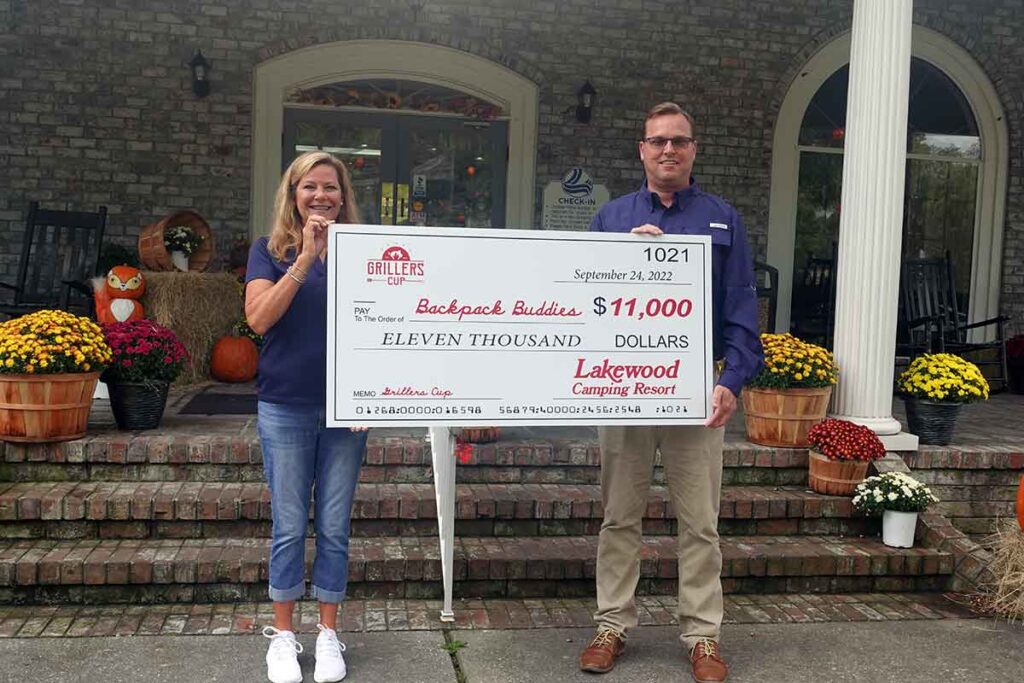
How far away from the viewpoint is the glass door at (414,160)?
7.09 m

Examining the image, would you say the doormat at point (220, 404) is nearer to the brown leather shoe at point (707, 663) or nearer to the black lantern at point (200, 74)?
the black lantern at point (200, 74)

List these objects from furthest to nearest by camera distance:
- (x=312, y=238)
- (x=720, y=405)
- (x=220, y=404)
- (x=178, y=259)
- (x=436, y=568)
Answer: (x=178, y=259), (x=220, y=404), (x=436, y=568), (x=720, y=405), (x=312, y=238)

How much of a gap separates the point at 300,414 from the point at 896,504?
2.54 metres

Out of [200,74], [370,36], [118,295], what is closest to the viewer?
[118,295]

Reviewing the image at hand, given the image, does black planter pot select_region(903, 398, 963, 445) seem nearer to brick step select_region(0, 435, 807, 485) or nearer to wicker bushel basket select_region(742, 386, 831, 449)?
wicker bushel basket select_region(742, 386, 831, 449)

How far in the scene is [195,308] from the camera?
5.73 m

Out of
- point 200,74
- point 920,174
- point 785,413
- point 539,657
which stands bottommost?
point 539,657

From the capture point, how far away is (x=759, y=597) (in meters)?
3.52

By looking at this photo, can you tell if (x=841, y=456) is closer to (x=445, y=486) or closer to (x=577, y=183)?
(x=445, y=486)

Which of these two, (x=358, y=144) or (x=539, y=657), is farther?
(x=358, y=144)

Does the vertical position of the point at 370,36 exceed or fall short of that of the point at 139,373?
it exceeds it

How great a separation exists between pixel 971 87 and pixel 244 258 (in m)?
6.15

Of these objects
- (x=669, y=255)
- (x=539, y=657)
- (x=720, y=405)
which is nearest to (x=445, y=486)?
(x=539, y=657)

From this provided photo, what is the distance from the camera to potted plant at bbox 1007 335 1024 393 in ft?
23.1
